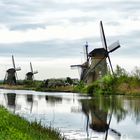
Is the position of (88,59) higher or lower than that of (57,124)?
higher

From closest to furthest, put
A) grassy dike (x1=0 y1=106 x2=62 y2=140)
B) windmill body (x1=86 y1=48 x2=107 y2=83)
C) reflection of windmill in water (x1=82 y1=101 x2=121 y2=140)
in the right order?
grassy dike (x1=0 y1=106 x2=62 y2=140) → reflection of windmill in water (x1=82 y1=101 x2=121 y2=140) → windmill body (x1=86 y1=48 x2=107 y2=83)

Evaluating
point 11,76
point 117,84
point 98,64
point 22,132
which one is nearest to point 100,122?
point 22,132

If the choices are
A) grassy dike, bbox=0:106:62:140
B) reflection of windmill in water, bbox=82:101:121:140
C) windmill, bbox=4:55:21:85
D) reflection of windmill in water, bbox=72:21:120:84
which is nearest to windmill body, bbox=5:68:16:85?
windmill, bbox=4:55:21:85

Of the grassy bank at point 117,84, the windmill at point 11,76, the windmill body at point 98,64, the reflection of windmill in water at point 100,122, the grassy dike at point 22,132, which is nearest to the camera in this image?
the grassy dike at point 22,132

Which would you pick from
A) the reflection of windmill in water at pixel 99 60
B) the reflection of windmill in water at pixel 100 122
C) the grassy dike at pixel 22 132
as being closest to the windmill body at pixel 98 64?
the reflection of windmill in water at pixel 99 60

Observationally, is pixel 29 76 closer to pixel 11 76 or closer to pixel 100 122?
pixel 11 76

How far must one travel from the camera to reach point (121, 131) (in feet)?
84.5

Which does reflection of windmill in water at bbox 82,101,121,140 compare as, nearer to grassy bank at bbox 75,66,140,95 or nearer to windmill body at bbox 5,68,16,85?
grassy bank at bbox 75,66,140,95

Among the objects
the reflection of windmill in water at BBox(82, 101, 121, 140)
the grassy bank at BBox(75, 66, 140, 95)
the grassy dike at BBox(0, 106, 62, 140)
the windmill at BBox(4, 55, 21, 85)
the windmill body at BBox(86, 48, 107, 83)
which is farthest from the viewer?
the windmill at BBox(4, 55, 21, 85)

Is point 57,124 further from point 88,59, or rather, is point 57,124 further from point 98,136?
point 88,59

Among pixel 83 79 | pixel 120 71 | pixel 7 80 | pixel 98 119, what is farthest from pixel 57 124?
pixel 7 80

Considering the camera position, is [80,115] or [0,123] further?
[80,115]

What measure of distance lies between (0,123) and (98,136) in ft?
19.2

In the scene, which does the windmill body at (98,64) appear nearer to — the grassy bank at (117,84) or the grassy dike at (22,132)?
the grassy bank at (117,84)
